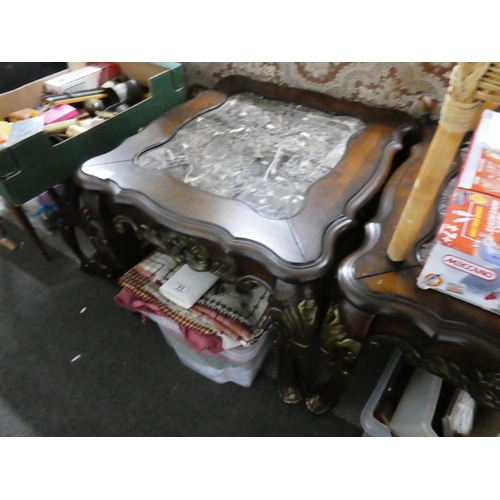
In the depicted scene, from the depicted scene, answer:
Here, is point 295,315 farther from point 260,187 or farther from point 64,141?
point 64,141

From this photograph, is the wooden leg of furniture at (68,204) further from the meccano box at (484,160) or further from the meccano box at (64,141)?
the meccano box at (484,160)

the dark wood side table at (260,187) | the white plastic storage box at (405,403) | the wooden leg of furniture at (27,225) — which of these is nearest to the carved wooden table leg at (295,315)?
the dark wood side table at (260,187)

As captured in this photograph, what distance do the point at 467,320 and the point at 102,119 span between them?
3.83 ft

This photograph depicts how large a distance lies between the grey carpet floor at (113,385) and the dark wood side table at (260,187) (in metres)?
0.12

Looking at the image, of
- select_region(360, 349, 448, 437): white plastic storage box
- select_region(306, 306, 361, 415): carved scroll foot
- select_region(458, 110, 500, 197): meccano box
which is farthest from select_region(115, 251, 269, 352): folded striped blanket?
select_region(458, 110, 500, 197): meccano box

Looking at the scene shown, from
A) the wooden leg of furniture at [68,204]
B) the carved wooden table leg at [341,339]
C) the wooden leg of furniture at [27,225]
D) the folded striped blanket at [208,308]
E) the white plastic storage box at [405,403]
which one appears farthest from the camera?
the wooden leg of furniture at [27,225]

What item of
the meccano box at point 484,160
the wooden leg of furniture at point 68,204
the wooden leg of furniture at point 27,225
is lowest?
the wooden leg of furniture at point 27,225

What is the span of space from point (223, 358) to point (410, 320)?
A: 59 cm

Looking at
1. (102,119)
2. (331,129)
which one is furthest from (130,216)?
(331,129)

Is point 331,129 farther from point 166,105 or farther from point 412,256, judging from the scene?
point 166,105

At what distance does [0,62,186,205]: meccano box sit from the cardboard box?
905mm

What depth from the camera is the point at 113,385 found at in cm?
112

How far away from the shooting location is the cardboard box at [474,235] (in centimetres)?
51
